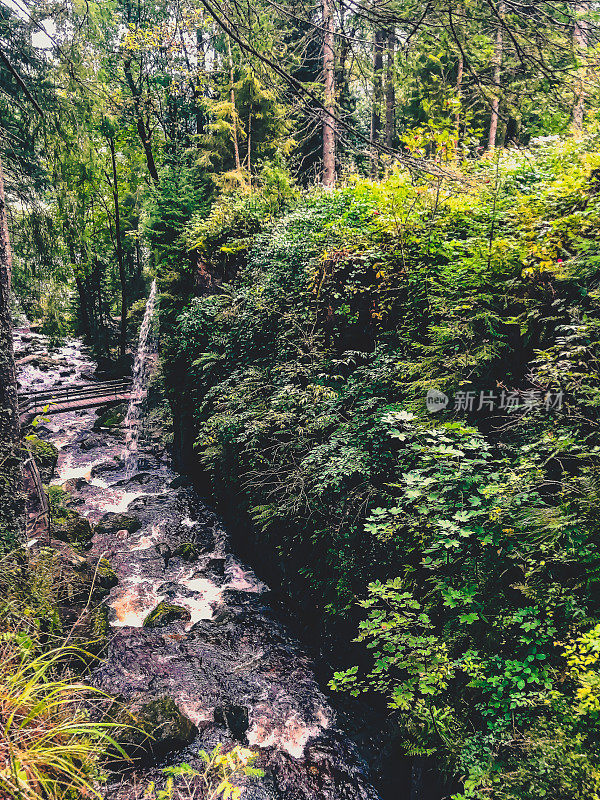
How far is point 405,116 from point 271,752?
867 inches

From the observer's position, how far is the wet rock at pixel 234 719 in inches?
192

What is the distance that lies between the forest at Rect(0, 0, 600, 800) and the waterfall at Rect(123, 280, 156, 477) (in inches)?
94.7

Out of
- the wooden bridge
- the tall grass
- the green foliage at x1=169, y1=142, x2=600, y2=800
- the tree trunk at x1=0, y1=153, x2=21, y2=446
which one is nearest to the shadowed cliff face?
the tree trunk at x1=0, y1=153, x2=21, y2=446

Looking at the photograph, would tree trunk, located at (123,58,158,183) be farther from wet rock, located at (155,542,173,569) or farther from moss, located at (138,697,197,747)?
moss, located at (138,697,197,747)

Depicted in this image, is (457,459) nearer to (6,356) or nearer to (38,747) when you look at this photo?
(38,747)

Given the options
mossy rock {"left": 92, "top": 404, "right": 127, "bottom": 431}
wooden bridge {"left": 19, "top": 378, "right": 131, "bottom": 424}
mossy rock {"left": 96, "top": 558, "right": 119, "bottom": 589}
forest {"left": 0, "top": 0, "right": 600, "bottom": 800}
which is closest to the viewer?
forest {"left": 0, "top": 0, "right": 600, "bottom": 800}

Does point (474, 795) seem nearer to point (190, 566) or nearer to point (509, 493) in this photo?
point (509, 493)

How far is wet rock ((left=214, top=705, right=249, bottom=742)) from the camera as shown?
4.88 meters

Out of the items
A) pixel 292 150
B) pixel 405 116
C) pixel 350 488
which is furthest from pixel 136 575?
pixel 405 116

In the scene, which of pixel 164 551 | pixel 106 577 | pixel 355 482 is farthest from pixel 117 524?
pixel 355 482

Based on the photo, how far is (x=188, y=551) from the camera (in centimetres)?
838

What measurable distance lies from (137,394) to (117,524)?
228 inches

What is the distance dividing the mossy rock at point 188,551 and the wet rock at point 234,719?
3.37 meters

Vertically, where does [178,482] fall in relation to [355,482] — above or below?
below
